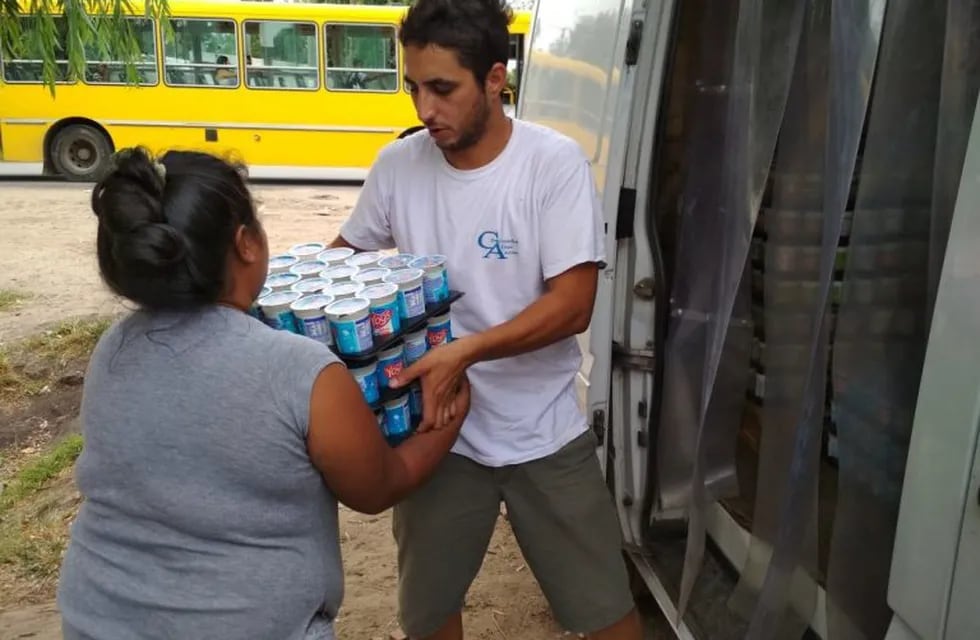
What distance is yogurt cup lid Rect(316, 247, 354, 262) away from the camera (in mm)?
2039

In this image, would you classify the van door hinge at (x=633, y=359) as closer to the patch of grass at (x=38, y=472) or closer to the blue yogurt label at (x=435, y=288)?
the blue yogurt label at (x=435, y=288)

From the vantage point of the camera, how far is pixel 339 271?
6.33ft

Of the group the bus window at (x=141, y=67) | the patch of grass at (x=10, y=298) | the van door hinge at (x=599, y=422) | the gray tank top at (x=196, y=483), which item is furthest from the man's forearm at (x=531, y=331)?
the bus window at (x=141, y=67)

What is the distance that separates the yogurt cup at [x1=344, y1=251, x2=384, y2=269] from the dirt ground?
1.16ft

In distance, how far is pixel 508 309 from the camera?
205cm

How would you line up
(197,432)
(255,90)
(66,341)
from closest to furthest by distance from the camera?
(197,432) < (66,341) < (255,90)

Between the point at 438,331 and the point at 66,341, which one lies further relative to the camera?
the point at 66,341

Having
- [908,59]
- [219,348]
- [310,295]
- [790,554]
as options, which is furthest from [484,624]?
[908,59]

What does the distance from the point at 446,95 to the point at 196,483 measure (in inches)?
38.9

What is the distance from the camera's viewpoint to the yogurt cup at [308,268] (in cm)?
191

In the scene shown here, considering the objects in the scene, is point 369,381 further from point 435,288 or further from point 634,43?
point 634,43

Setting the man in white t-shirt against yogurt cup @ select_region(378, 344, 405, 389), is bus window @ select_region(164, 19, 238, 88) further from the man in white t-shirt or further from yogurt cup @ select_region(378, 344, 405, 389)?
yogurt cup @ select_region(378, 344, 405, 389)

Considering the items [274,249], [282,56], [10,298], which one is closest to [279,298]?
[10,298]

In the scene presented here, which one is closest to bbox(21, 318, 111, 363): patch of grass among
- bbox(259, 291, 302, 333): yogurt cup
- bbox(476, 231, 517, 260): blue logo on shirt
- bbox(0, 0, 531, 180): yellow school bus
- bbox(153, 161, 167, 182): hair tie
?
bbox(476, 231, 517, 260): blue logo on shirt
